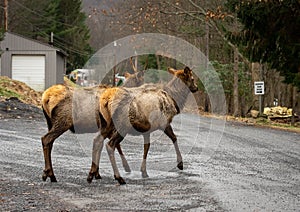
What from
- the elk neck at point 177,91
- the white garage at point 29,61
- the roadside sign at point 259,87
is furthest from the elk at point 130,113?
the white garage at point 29,61

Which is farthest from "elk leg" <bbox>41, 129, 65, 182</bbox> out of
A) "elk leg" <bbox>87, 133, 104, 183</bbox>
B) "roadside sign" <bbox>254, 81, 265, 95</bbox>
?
"roadside sign" <bbox>254, 81, 265, 95</bbox>

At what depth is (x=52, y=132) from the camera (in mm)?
8484

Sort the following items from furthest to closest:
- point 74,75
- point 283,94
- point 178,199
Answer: point 74,75, point 283,94, point 178,199

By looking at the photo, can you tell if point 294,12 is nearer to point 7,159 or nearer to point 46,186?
point 7,159

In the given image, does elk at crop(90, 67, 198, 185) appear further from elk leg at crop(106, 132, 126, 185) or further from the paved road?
the paved road

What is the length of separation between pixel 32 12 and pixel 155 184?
59011 millimetres

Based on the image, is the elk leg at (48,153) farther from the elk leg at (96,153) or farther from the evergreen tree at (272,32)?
the evergreen tree at (272,32)

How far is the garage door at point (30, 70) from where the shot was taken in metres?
42.3

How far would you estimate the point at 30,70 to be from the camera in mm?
42594

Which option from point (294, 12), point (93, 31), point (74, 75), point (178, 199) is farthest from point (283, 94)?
point (93, 31)

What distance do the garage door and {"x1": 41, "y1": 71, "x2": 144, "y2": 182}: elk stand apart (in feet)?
112

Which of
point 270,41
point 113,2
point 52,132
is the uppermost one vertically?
point 113,2

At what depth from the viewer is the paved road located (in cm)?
694

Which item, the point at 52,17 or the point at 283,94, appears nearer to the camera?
the point at 283,94
